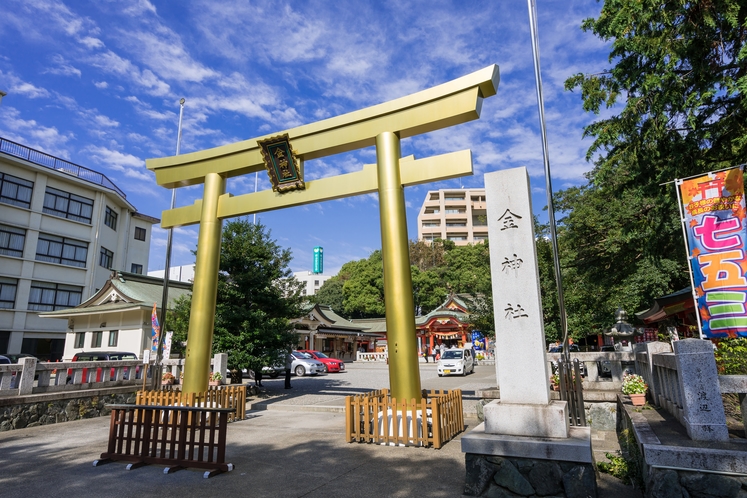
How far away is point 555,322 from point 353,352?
31249 mm

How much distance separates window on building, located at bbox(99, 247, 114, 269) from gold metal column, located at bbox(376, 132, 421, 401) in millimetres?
29426

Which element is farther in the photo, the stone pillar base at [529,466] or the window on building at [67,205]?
the window on building at [67,205]

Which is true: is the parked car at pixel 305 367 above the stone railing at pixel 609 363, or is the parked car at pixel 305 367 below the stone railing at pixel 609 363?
below

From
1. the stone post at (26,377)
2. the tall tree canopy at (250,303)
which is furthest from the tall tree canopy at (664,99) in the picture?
the stone post at (26,377)

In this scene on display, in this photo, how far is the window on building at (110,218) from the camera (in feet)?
105

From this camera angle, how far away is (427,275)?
49719 mm

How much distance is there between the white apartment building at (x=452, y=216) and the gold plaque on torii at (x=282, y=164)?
224 feet

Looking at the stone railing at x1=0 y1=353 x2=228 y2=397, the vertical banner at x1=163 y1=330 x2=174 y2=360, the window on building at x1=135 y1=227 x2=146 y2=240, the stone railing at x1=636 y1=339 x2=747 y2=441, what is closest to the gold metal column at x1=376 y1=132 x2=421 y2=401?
the stone railing at x1=636 y1=339 x2=747 y2=441

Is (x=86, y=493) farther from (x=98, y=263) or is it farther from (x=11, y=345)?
(x=98, y=263)

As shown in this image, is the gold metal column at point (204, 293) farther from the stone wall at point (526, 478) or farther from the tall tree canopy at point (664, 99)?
the tall tree canopy at point (664, 99)

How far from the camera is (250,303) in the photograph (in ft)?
52.2

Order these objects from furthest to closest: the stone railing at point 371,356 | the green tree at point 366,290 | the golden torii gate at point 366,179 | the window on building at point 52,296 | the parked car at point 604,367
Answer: the green tree at point 366,290 → the stone railing at point 371,356 → the window on building at point 52,296 → the parked car at point 604,367 → the golden torii gate at point 366,179

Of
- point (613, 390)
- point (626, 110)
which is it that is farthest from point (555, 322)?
point (626, 110)

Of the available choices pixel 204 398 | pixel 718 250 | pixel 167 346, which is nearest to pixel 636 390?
pixel 718 250
